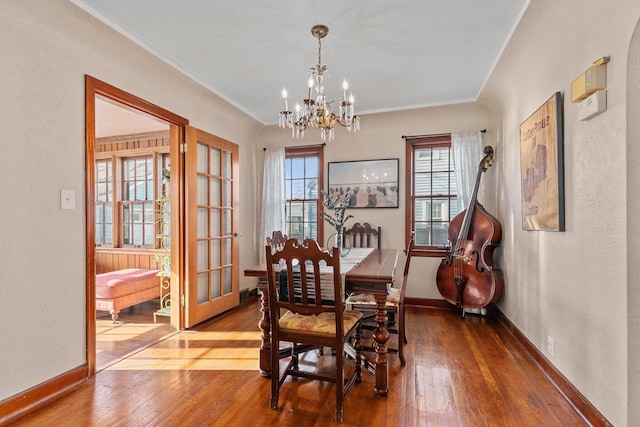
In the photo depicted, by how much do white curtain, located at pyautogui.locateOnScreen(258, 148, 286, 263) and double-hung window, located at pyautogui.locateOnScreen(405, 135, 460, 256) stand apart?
1.76 m

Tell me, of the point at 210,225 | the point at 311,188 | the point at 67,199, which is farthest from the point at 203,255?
the point at 311,188

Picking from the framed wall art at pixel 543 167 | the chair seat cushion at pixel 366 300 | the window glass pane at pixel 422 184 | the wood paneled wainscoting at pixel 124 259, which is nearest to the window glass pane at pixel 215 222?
the wood paneled wainscoting at pixel 124 259

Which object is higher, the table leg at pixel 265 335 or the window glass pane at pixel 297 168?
the window glass pane at pixel 297 168

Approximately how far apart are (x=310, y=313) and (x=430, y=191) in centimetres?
296

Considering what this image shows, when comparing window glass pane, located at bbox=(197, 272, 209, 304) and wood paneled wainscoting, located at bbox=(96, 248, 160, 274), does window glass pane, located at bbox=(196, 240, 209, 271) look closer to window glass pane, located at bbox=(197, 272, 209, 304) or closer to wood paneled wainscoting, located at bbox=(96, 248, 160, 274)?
window glass pane, located at bbox=(197, 272, 209, 304)

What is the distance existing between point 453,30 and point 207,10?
5.74 feet

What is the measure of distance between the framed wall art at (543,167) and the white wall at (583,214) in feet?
0.20

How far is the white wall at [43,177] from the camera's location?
1.87 m

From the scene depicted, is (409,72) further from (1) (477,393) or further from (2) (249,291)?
(2) (249,291)

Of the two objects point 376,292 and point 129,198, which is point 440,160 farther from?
point 129,198

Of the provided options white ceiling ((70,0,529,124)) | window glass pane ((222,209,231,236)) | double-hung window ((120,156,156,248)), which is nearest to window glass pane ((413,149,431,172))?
white ceiling ((70,0,529,124))

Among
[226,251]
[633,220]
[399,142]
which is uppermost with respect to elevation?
[399,142]

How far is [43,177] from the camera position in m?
2.05

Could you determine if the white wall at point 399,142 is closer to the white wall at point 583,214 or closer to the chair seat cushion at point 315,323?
the white wall at point 583,214
